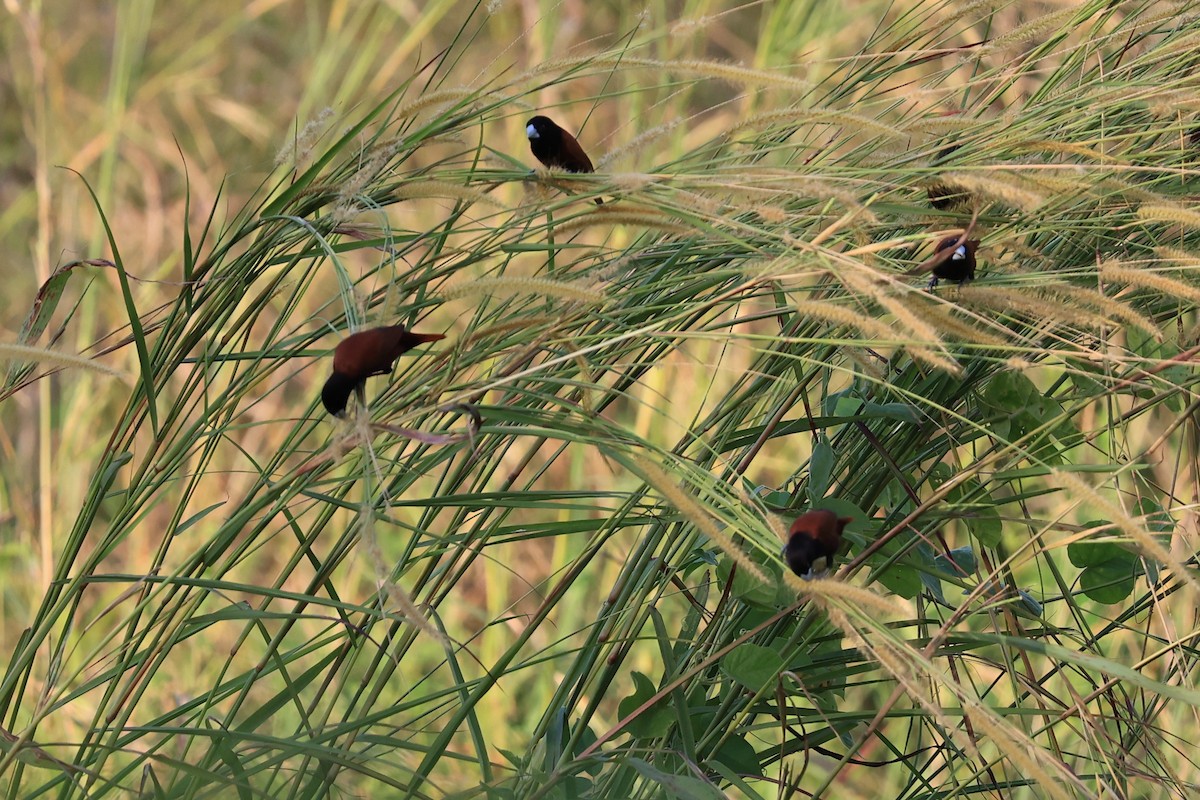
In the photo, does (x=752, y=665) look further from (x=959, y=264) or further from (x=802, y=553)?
(x=959, y=264)

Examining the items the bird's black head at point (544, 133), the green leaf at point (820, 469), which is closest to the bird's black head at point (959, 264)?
the green leaf at point (820, 469)

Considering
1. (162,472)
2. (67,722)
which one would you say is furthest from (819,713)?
(67,722)

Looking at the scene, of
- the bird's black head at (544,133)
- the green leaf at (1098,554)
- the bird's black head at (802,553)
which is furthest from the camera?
the bird's black head at (544,133)

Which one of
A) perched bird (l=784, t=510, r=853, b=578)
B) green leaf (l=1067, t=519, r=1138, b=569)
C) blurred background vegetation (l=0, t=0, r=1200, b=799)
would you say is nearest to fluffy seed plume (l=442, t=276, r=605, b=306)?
blurred background vegetation (l=0, t=0, r=1200, b=799)

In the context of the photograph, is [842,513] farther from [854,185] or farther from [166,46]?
[166,46]

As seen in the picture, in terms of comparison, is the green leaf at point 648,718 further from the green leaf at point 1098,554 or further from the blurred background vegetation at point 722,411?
the green leaf at point 1098,554

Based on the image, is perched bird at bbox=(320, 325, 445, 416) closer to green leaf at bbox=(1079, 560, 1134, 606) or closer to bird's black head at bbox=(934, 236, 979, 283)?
bird's black head at bbox=(934, 236, 979, 283)

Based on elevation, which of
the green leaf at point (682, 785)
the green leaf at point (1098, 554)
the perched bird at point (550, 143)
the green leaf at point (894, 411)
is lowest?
the green leaf at point (1098, 554)

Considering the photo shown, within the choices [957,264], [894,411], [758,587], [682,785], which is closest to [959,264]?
[957,264]
